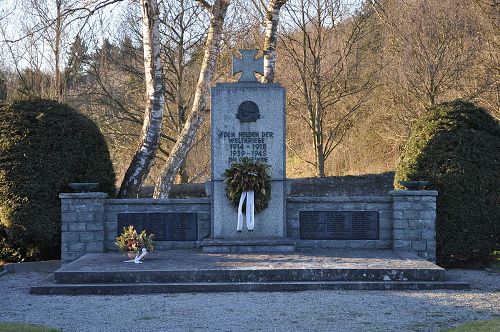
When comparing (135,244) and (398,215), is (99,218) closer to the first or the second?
(135,244)

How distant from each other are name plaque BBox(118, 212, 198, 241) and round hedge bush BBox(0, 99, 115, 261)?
50.4 inches

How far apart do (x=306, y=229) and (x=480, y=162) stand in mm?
3358

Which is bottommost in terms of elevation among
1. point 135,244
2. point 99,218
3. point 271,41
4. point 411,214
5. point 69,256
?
point 69,256

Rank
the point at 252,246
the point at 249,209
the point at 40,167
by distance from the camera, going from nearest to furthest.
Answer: the point at 252,246
the point at 249,209
the point at 40,167

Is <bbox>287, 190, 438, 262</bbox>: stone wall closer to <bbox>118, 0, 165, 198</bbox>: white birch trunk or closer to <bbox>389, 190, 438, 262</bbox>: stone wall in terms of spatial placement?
<bbox>389, 190, 438, 262</bbox>: stone wall

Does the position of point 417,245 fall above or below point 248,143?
below

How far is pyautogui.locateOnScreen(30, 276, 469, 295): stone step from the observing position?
33.2 feet

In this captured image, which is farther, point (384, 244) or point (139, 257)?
point (384, 244)

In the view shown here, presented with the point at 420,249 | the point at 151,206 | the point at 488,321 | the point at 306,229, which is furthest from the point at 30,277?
the point at 488,321

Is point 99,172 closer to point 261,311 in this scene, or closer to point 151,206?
point 151,206

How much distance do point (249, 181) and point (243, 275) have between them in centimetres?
214

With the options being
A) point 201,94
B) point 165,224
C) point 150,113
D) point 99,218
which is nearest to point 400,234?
point 165,224

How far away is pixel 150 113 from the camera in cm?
1559

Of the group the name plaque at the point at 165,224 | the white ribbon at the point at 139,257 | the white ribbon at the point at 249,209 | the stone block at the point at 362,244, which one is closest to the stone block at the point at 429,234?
the stone block at the point at 362,244
